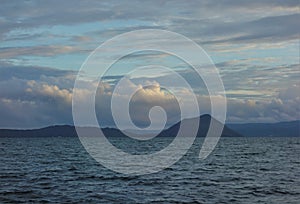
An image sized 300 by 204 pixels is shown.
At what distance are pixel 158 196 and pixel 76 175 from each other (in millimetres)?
16350

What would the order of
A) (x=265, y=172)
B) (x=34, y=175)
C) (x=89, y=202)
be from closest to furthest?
(x=89, y=202) → (x=34, y=175) → (x=265, y=172)

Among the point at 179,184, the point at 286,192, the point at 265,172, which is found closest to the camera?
the point at 286,192

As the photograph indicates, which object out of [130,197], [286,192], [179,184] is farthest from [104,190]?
[286,192]

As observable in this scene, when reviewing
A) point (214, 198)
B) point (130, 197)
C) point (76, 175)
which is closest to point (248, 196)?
point (214, 198)

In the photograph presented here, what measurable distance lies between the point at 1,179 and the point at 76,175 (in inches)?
316

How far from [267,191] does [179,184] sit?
8442mm

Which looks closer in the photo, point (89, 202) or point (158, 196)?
point (89, 202)

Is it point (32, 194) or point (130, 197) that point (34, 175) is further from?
point (130, 197)

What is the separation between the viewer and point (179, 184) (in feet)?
138

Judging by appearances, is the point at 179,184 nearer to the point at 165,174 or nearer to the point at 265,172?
the point at 165,174

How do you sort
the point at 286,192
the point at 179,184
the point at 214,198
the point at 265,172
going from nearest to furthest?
the point at 214,198 → the point at 286,192 → the point at 179,184 → the point at 265,172

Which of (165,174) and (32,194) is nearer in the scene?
(32,194)

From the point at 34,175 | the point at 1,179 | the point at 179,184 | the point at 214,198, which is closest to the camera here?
the point at 214,198

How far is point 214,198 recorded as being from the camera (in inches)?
1353
